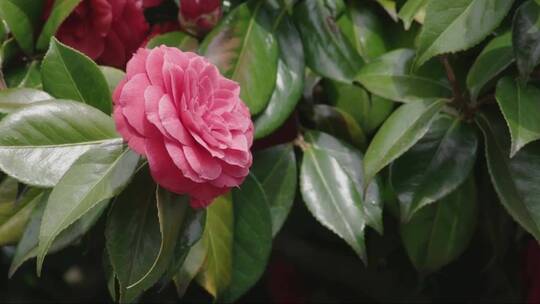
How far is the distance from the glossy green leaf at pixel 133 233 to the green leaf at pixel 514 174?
Answer: 0.33 meters

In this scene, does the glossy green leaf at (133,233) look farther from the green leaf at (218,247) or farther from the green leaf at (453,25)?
the green leaf at (453,25)

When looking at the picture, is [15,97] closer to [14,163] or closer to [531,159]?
[14,163]

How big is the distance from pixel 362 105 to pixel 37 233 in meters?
0.38

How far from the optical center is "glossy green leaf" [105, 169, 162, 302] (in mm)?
724

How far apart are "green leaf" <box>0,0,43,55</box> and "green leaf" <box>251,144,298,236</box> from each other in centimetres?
26

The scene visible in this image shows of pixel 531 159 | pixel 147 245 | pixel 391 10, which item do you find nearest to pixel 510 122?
pixel 531 159

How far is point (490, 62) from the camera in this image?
886 millimetres

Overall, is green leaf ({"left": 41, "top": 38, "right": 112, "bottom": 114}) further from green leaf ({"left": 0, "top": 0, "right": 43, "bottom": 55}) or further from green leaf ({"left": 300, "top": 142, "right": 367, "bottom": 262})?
green leaf ({"left": 300, "top": 142, "right": 367, "bottom": 262})

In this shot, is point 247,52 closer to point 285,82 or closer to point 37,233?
point 285,82

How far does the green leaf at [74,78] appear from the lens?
79cm

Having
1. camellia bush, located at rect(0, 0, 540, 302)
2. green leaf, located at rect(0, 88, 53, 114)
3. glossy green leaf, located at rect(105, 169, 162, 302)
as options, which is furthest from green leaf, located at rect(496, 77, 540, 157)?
green leaf, located at rect(0, 88, 53, 114)

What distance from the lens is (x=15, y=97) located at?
30.8 inches

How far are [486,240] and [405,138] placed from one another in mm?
360

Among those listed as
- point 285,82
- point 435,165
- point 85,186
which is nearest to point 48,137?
point 85,186
